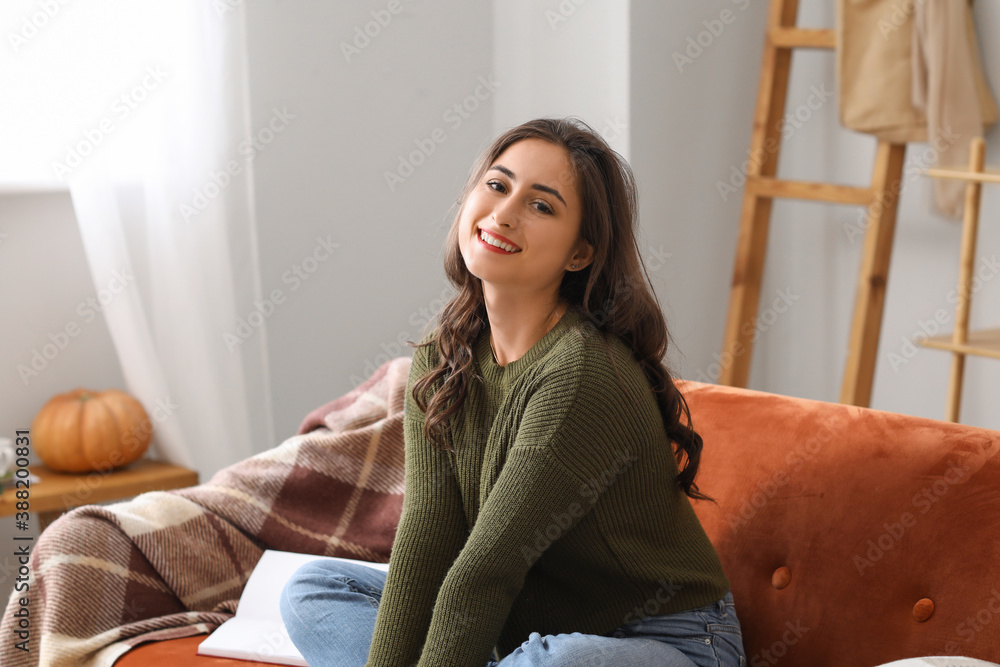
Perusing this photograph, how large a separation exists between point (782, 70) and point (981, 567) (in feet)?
5.17

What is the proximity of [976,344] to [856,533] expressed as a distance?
0.93m

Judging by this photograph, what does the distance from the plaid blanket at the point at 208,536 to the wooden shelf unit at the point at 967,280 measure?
1.09m

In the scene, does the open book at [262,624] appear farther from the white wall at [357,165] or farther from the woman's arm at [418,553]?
the white wall at [357,165]

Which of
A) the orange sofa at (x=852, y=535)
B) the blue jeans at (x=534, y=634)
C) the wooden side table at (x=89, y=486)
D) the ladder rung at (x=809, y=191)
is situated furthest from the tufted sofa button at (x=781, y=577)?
the wooden side table at (x=89, y=486)

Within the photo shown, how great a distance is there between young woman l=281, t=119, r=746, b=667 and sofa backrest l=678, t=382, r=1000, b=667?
0.13m

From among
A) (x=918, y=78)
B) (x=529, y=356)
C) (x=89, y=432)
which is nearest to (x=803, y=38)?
(x=918, y=78)

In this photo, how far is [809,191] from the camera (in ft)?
7.69

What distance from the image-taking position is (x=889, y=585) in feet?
3.96

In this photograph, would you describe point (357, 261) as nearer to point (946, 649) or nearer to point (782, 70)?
point (782, 70)

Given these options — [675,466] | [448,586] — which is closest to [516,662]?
[448,586]

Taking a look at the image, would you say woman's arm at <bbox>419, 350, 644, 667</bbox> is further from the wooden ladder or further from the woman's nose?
the wooden ladder

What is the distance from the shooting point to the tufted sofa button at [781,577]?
1286 mm

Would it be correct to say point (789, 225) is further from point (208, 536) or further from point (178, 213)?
point (208, 536)

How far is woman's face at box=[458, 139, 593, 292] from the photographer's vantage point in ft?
3.77
